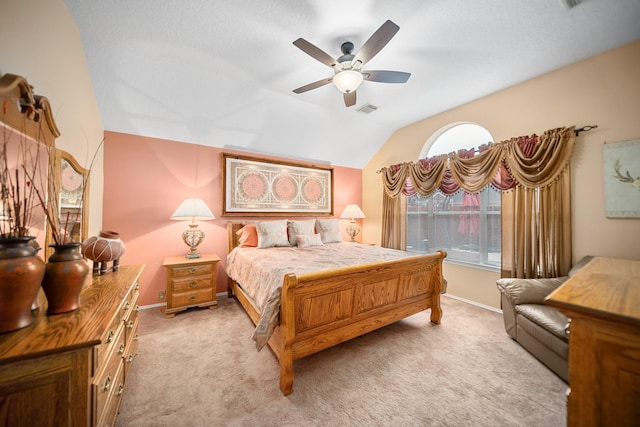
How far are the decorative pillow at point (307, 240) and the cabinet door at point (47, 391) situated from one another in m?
2.68

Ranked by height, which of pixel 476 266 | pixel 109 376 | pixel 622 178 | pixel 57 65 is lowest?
pixel 109 376

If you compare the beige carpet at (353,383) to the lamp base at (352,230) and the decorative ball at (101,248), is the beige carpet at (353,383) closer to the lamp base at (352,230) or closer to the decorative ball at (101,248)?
the decorative ball at (101,248)

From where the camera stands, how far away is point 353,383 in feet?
5.64

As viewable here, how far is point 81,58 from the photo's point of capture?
6.88ft

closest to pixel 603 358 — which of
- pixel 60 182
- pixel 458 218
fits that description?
pixel 458 218

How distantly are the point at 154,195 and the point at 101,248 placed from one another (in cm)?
185

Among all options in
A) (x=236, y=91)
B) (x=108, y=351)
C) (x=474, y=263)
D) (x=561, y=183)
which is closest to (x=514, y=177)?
(x=561, y=183)

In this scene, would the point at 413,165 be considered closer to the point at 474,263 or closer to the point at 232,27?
the point at 474,263

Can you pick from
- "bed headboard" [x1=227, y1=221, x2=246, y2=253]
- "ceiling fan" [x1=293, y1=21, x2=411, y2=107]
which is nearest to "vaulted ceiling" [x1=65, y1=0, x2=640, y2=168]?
"ceiling fan" [x1=293, y1=21, x2=411, y2=107]

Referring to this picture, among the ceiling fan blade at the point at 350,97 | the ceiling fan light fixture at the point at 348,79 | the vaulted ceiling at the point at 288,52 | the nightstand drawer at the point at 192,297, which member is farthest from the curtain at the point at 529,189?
the nightstand drawer at the point at 192,297

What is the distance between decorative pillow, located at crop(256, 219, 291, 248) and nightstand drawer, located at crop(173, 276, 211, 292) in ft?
2.63

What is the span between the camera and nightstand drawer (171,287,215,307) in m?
2.78

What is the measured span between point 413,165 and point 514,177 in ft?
4.53

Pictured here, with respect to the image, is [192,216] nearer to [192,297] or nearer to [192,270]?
[192,270]
